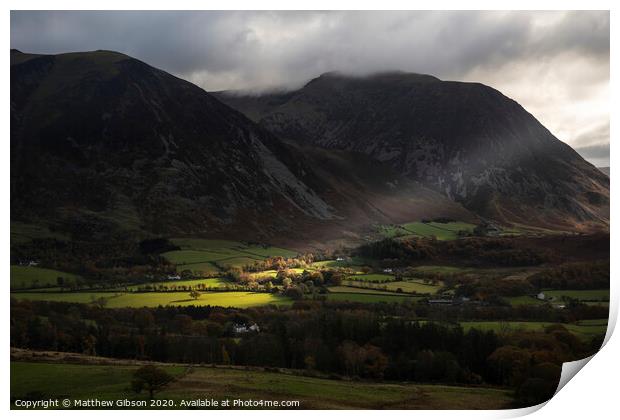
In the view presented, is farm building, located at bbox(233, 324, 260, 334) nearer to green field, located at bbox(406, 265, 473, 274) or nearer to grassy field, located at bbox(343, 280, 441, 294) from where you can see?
grassy field, located at bbox(343, 280, 441, 294)

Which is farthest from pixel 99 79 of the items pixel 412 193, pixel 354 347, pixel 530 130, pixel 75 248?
pixel 530 130

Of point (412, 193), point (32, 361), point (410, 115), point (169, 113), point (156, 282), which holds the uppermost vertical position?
point (410, 115)

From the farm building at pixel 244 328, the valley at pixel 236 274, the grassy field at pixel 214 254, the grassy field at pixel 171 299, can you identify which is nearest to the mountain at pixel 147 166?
the valley at pixel 236 274

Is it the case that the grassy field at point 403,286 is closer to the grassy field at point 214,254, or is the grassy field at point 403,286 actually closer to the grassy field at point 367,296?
the grassy field at point 367,296

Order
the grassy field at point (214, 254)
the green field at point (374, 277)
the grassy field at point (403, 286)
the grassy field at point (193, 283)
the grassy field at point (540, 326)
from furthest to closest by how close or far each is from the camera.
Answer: the grassy field at point (214, 254), the green field at point (374, 277), the grassy field at point (403, 286), the grassy field at point (193, 283), the grassy field at point (540, 326)
